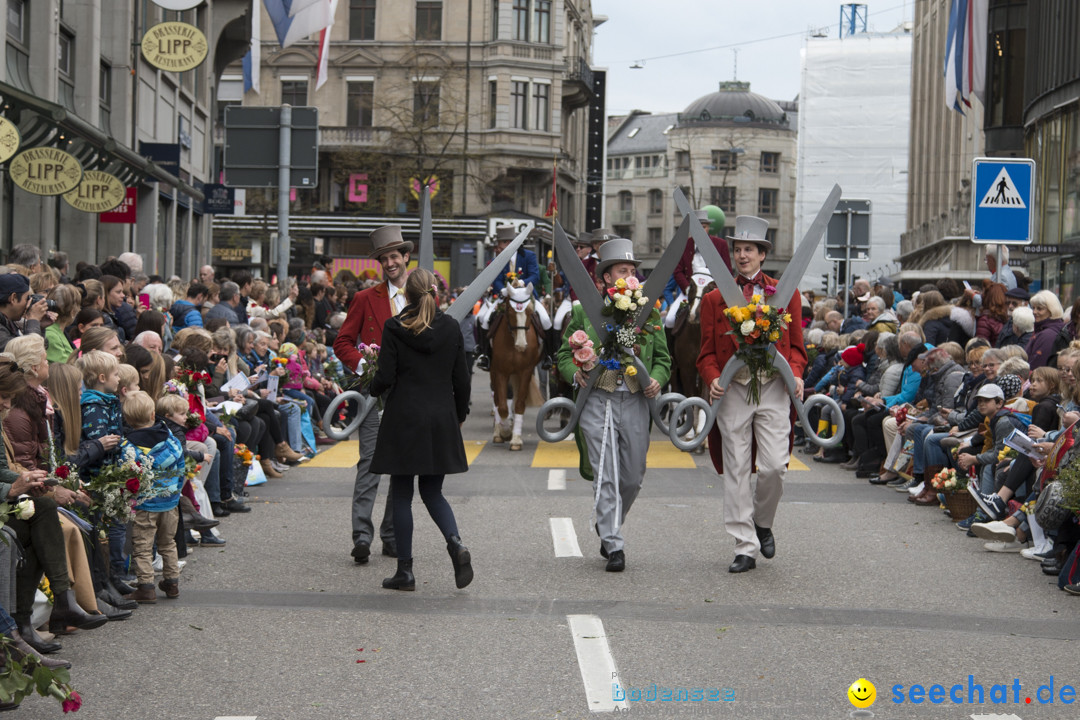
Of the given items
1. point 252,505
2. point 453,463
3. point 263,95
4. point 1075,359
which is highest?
point 263,95

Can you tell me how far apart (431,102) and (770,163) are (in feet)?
187

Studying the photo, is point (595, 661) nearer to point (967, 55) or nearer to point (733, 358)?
point (733, 358)

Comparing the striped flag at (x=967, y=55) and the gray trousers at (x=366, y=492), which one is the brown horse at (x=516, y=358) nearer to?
the gray trousers at (x=366, y=492)

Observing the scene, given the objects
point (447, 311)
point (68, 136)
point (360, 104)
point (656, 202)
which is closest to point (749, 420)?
point (447, 311)

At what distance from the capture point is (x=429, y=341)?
853 cm

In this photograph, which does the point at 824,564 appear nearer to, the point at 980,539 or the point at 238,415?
the point at 980,539

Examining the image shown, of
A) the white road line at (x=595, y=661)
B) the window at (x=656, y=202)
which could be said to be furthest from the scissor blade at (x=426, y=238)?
the window at (x=656, y=202)

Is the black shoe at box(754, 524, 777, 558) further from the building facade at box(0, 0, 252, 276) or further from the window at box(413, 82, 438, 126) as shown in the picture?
the window at box(413, 82, 438, 126)

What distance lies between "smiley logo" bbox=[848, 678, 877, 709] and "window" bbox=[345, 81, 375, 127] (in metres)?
61.5

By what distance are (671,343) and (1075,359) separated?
764 centimetres

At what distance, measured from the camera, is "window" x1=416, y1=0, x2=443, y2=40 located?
66.1 meters

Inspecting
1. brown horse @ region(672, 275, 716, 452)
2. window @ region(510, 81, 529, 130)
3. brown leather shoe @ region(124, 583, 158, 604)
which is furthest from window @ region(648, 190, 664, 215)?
brown leather shoe @ region(124, 583, 158, 604)

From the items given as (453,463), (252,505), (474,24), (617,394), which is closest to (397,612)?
(453,463)

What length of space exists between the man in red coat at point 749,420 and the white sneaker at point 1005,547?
192 cm
